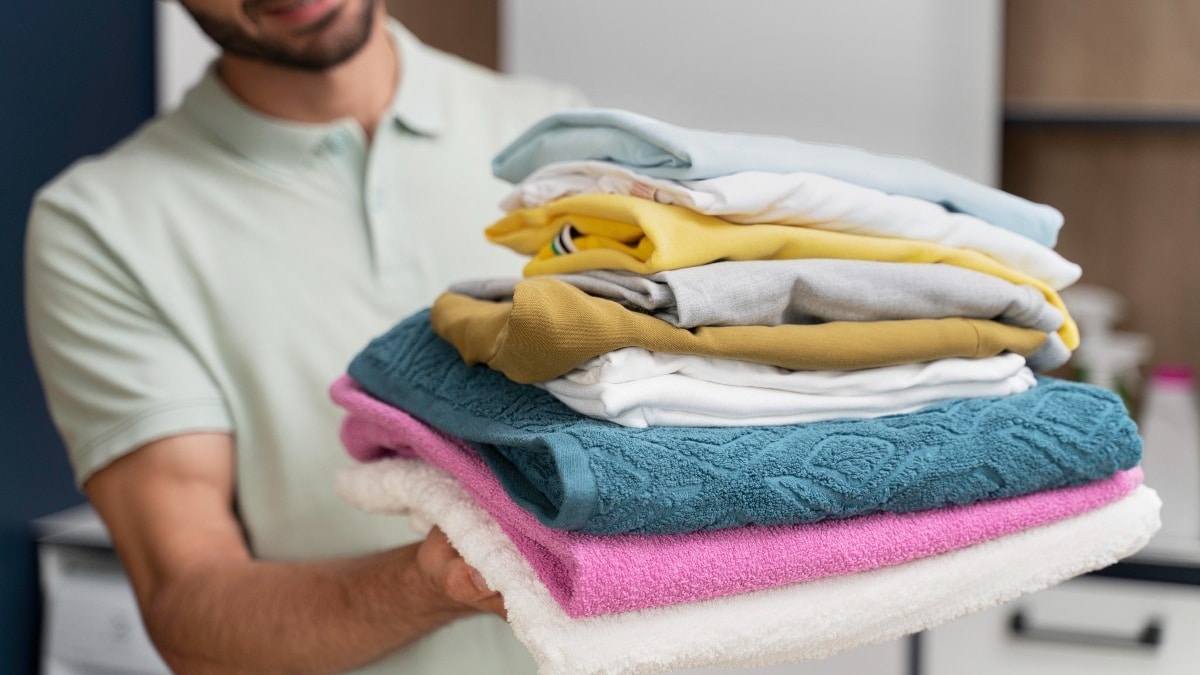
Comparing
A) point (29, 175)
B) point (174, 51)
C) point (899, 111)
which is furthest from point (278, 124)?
point (899, 111)

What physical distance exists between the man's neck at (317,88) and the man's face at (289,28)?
0.03m

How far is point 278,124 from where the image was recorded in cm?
112

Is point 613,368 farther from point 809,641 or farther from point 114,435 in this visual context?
point 114,435

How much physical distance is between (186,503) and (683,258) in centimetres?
61

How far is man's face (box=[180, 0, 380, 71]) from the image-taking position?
1017 mm

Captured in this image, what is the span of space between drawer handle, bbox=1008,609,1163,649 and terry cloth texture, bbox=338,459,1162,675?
0.86 meters

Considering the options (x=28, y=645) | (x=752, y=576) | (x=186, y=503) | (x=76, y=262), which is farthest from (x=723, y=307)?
(x=28, y=645)

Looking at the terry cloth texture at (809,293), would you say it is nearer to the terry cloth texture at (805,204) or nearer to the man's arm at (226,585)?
the terry cloth texture at (805,204)

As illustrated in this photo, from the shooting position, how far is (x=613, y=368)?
0.58m

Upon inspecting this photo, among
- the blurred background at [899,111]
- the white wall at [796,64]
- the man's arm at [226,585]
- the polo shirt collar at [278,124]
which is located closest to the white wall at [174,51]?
the blurred background at [899,111]

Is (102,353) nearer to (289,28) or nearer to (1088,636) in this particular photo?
(289,28)

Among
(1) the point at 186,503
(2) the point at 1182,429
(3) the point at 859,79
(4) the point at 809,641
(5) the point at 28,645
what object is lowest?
(5) the point at 28,645

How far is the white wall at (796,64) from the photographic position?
1784 mm

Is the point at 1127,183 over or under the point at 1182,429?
over
